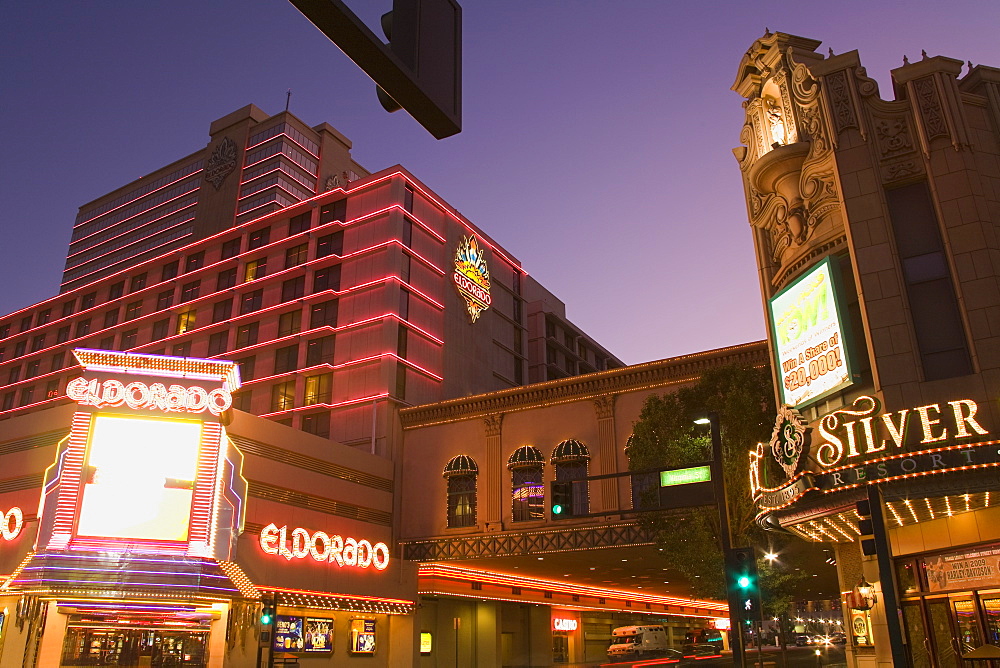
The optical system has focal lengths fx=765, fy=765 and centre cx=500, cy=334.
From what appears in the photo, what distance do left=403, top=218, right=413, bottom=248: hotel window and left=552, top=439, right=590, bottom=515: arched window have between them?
20382 mm

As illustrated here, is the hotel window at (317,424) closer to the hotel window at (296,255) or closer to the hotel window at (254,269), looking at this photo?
the hotel window at (296,255)

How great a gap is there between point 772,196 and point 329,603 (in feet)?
95.5

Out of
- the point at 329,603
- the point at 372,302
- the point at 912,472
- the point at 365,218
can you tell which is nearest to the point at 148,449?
the point at 329,603

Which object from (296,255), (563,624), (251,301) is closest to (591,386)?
(296,255)

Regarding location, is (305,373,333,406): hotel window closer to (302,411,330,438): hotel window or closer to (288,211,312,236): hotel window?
(302,411,330,438): hotel window

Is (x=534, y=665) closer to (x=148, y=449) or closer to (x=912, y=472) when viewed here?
(x=148, y=449)

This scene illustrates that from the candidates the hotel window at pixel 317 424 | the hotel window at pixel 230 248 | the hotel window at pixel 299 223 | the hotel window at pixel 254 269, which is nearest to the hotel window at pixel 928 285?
the hotel window at pixel 317 424

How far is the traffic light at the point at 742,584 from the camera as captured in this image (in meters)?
19.7

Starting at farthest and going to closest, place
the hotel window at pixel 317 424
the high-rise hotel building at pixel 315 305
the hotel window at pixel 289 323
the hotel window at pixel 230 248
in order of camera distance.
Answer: the hotel window at pixel 230 248 < the hotel window at pixel 289 323 < the high-rise hotel building at pixel 315 305 < the hotel window at pixel 317 424

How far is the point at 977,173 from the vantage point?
22828 mm

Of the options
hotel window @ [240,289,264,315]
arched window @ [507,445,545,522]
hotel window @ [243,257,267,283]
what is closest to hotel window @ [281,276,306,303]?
hotel window @ [240,289,264,315]

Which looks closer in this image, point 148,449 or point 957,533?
point 957,533

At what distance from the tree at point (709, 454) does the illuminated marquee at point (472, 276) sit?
3087 centimetres

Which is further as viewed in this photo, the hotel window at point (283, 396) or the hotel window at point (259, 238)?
the hotel window at point (259, 238)
